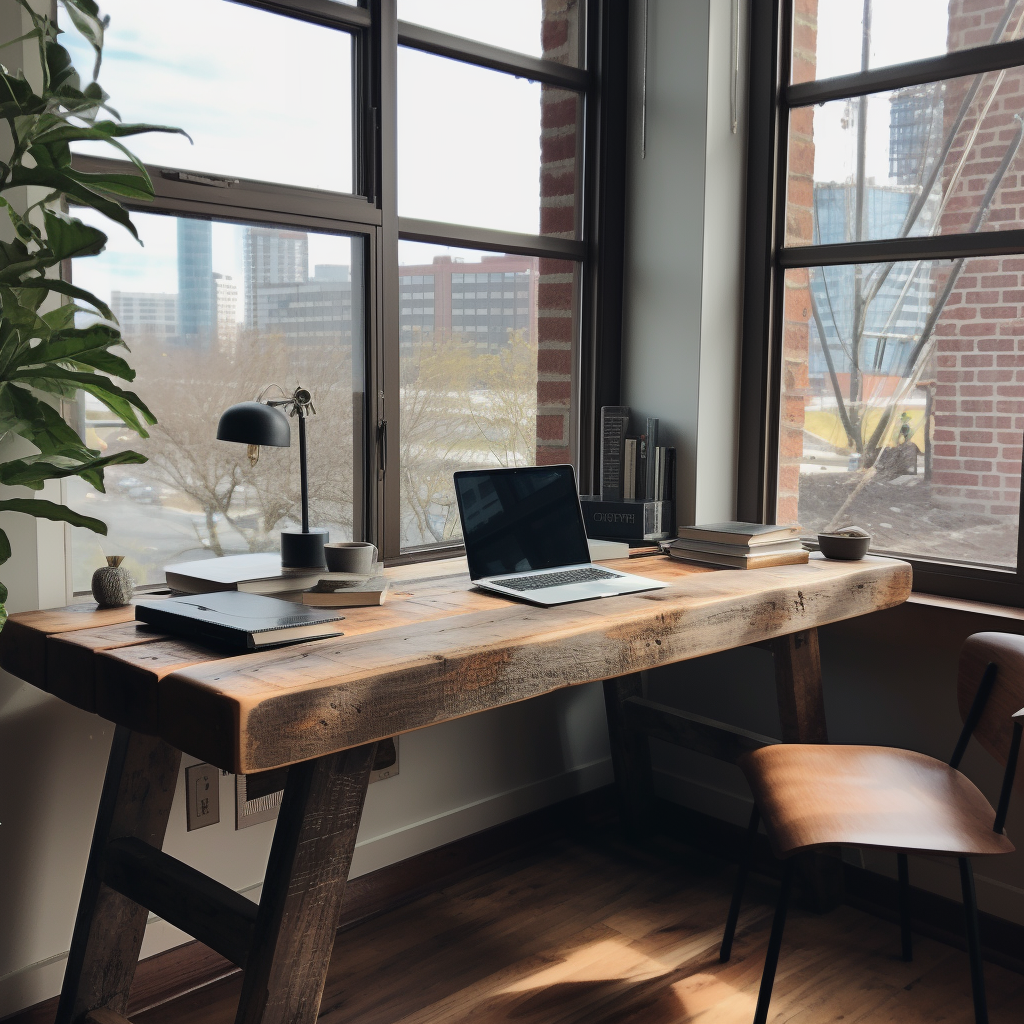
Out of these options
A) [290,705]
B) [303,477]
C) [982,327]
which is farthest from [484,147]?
[290,705]

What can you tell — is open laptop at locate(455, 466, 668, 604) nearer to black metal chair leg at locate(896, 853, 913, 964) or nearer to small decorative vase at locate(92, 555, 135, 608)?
small decorative vase at locate(92, 555, 135, 608)

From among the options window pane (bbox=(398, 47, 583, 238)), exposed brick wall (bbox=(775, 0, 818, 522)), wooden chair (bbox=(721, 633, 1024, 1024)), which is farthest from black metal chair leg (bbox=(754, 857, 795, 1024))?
window pane (bbox=(398, 47, 583, 238))

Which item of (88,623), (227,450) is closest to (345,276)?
(227,450)

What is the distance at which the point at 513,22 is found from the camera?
103 inches

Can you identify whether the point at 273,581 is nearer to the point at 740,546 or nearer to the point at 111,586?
the point at 111,586

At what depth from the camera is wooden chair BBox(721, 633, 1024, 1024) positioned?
5.35ft

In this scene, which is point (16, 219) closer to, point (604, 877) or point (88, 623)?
point (88, 623)

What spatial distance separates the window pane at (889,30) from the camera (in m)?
2.31

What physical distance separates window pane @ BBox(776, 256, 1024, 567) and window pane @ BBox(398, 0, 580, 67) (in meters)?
0.91

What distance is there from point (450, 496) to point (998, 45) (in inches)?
65.7

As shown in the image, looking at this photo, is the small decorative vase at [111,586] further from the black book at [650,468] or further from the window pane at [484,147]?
the black book at [650,468]

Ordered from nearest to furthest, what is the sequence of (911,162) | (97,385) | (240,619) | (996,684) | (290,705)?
(290,705) → (97,385) → (240,619) → (996,684) → (911,162)

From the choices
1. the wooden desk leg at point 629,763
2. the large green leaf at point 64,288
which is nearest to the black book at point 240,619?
the large green leaf at point 64,288

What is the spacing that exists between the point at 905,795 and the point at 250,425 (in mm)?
1385
